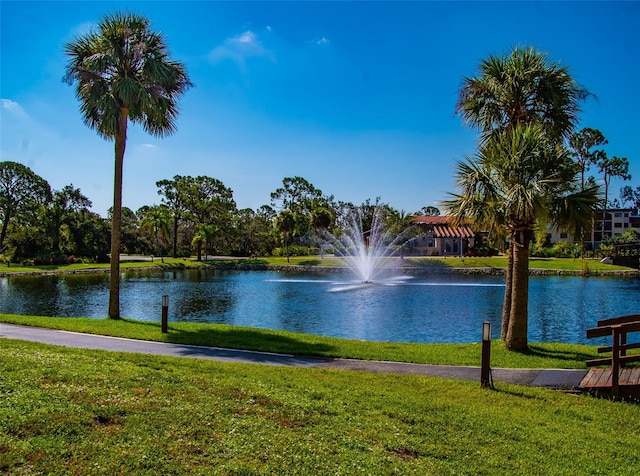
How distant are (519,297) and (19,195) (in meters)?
68.8

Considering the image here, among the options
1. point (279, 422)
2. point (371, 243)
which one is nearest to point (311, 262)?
point (371, 243)

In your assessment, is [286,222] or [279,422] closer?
[279,422]

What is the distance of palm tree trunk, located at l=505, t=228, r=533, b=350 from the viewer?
44.5 feet

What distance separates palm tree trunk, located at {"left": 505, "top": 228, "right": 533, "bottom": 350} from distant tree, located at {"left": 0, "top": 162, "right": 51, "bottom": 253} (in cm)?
6577

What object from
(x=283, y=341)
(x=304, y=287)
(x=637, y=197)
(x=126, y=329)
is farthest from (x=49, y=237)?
(x=637, y=197)

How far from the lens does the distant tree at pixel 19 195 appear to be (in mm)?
62812

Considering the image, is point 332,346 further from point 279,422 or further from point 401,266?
point 401,266

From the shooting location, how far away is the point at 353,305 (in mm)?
29266

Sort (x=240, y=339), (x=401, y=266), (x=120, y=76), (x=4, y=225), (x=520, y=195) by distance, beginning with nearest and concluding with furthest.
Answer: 1. (x=520, y=195)
2. (x=240, y=339)
3. (x=120, y=76)
4. (x=4, y=225)
5. (x=401, y=266)

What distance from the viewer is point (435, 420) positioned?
282 inches

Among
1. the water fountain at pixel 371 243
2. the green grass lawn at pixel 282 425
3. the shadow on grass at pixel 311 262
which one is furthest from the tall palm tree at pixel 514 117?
the shadow on grass at pixel 311 262

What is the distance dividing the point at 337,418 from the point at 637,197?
181805 millimetres

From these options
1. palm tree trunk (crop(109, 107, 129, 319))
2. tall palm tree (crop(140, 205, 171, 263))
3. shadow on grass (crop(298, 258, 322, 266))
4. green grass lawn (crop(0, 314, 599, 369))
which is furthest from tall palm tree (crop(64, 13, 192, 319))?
tall palm tree (crop(140, 205, 171, 263))

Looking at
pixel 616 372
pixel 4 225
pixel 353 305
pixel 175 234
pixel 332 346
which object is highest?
pixel 4 225
